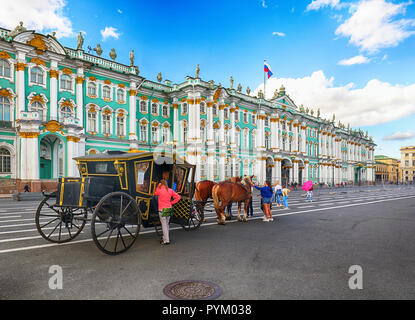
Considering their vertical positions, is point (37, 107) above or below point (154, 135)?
above

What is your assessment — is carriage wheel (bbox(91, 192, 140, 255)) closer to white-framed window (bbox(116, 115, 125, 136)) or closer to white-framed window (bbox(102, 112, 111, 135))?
white-framed window (bbox(102, 112, 111, 135))

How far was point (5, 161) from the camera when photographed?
1035 inches

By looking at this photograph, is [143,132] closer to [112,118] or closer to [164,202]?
[112,118]

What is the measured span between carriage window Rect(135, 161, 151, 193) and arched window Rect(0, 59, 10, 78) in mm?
26476

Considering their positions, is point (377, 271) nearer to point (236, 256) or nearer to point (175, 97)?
point (236, 256)

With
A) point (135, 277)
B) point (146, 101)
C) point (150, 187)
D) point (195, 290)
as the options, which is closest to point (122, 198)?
point (150, 187)

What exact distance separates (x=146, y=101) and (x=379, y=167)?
4936 inches

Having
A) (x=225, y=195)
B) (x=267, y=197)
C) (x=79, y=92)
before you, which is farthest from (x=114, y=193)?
(x=79, y=92)

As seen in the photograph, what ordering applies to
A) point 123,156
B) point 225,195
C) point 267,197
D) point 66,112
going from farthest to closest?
point 66,112 < point 267,197 < point 225,195 < point 123,156

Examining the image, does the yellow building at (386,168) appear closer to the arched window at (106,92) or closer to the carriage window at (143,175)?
the arched window at (106,92)

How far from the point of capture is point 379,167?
12750 centimetres

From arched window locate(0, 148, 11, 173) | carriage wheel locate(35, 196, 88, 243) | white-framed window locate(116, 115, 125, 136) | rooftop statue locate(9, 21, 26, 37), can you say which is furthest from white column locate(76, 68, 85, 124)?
carriage wheel locate(35, 196, 88, 243)

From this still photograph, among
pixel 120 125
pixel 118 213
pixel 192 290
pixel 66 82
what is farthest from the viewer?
pixel 120 125

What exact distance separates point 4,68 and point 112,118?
11202 mm
